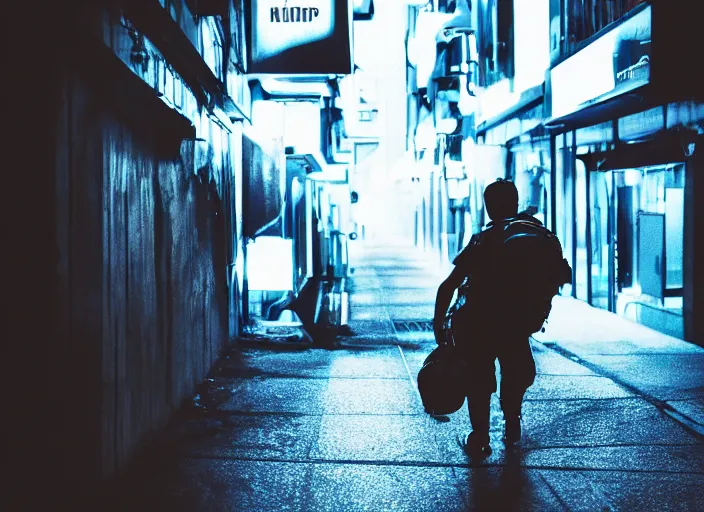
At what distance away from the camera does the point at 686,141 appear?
1170 centimetres

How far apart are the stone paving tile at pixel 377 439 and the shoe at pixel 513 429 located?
0.56 metres

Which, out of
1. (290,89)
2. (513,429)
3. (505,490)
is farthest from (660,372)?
(290,89)

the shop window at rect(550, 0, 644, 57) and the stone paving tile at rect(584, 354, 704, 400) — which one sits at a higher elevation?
the shop window at rect(550, 0, 644, 57)

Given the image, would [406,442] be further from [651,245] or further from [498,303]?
[651,245]

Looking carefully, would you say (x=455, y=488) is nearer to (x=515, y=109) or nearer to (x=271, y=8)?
(x=271, y=8)

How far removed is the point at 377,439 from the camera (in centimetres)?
658

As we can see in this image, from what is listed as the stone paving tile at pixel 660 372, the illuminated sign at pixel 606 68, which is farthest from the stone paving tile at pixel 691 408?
the illuminated sign at pixel 606 68

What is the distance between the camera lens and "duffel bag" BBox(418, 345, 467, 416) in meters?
5.66

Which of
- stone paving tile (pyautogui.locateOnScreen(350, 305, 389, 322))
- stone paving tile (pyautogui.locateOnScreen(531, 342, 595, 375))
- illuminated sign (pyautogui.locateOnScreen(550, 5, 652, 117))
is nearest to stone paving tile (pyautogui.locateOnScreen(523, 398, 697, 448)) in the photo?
stone paving tile (pyautogui.locateOnScreen(531, 342, 595, 375))

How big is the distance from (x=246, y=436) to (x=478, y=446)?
1914 mm

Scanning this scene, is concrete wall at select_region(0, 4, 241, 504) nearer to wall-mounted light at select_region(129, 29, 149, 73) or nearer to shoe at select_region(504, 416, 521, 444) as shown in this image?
wall-mounted light at select_region(129, 29, 149, 73)

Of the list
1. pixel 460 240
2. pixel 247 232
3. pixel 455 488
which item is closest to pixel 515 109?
pixel 460 240

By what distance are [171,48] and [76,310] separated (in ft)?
10.5

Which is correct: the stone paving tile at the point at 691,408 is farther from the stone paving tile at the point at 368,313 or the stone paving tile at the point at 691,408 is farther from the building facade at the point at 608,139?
the stone paving tile at the point at 368,313
